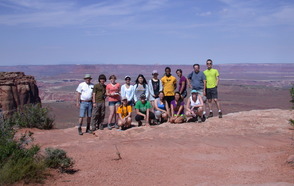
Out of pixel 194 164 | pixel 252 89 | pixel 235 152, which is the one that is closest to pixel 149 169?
pixel 194 164

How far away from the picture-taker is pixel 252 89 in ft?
245

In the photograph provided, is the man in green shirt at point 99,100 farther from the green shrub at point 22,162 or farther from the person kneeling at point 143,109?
the green shrub at point 22,162

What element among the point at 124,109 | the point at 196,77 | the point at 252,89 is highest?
the point at 196,77

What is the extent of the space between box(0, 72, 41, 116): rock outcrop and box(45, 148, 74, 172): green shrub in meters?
21.5

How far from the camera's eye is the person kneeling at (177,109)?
10.5 m

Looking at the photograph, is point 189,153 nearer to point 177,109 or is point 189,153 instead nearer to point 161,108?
point 177,109

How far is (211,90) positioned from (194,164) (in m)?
4.15

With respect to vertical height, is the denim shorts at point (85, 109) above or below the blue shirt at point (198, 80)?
below

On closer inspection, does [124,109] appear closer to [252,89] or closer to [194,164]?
[194,164]

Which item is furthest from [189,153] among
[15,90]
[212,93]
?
[15,90]

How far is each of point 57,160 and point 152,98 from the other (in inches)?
190

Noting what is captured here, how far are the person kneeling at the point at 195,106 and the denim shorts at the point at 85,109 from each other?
2957 millimetres

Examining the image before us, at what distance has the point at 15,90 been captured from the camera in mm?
28797

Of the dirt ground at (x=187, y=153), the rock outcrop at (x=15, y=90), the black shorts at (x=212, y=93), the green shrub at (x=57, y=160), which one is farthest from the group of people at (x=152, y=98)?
the rock outcrop at (x=15, y=90)
